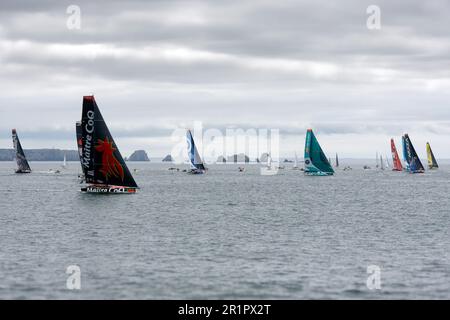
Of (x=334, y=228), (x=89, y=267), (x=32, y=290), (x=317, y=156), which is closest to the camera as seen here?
(x=32, y=290)

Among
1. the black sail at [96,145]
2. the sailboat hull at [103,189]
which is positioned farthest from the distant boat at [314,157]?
the black sail at [96,145]

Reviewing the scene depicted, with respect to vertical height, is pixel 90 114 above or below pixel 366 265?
above

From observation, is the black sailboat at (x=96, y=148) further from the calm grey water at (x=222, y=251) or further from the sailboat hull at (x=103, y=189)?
the calm grey water at (x=222, y=251)

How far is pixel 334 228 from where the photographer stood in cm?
6731

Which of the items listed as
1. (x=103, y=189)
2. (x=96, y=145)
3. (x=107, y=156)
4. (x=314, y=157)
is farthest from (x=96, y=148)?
(x=314, y=157)

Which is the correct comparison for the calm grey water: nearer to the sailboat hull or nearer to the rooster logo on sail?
the rooster logo on sail

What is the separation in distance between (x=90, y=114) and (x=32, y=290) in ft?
207

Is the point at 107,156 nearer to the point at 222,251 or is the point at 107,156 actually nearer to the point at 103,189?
the point at 103,189

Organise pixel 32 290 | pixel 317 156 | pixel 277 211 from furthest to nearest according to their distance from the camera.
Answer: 1. pixel 317 156
2. pixel 277 211
3. pixel 32 290

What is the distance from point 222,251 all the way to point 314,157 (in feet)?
457

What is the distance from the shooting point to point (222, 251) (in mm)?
51625
